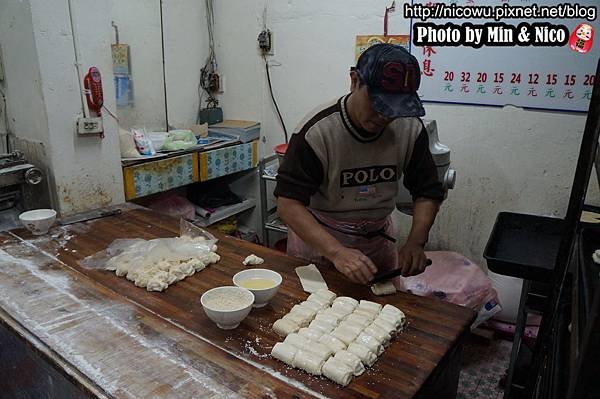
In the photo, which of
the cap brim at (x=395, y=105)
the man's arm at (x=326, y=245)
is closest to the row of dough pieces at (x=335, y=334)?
the man's arm at (x=326, y=245)

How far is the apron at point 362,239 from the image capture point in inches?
75.7

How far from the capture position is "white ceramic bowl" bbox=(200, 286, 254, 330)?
131 cm

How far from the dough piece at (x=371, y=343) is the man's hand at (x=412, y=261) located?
459 mm

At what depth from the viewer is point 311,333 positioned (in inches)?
51.9

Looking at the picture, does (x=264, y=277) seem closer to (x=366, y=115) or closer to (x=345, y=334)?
(x=345, y=334)

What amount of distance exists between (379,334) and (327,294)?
0.93ft

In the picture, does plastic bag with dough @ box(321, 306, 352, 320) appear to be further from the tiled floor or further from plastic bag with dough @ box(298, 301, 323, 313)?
the tiled floor

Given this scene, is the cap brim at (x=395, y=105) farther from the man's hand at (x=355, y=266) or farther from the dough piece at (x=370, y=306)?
the dough piece at (x=370, y=306)

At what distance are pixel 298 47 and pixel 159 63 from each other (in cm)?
113

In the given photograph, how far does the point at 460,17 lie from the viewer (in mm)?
2721

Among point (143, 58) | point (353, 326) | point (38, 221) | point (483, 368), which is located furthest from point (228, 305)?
point (143, 58)

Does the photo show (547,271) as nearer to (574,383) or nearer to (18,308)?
(574,383)

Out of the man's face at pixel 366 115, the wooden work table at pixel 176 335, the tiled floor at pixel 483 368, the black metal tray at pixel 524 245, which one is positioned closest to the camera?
the wooden work table at pixel 176 335

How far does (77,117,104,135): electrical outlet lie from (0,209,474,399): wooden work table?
87cm
